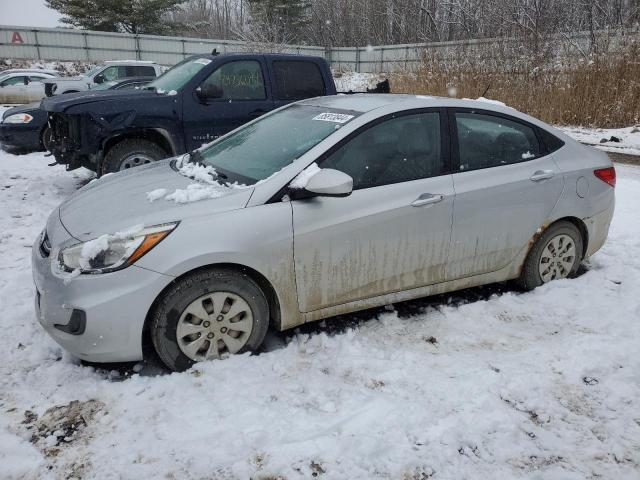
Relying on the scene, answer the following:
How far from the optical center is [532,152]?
4.05 meters

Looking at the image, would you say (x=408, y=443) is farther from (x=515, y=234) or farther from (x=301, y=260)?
(x=515, y=234)

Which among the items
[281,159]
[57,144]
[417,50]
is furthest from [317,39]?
[281,159]

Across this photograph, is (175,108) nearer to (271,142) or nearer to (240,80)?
(240,80)

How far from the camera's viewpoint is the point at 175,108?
261 inches

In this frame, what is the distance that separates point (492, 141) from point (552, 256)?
3.63 feet

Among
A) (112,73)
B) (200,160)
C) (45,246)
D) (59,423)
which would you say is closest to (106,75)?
(112,73)

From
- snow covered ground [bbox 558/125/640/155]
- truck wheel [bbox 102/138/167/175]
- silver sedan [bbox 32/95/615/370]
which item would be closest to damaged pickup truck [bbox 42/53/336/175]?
truck wheel [bbox 102/138/167/175]

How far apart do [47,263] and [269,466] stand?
5.73 feet

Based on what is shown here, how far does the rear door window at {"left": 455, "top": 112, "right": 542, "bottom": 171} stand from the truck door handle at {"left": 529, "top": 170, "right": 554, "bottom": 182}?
0.14 m

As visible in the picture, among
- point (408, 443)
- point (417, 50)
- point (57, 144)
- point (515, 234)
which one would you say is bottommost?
point (408, 443)

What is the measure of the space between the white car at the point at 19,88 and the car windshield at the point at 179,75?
12715 millimetres

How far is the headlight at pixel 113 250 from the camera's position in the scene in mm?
2797

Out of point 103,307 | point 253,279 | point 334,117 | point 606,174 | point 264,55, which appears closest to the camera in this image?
point 103,307

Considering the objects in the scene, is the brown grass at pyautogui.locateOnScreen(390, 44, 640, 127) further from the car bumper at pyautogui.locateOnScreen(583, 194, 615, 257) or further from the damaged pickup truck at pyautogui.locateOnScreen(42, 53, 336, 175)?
the car bumper at pyautogui.locateOnScreen(583, 194, 615, 257)
